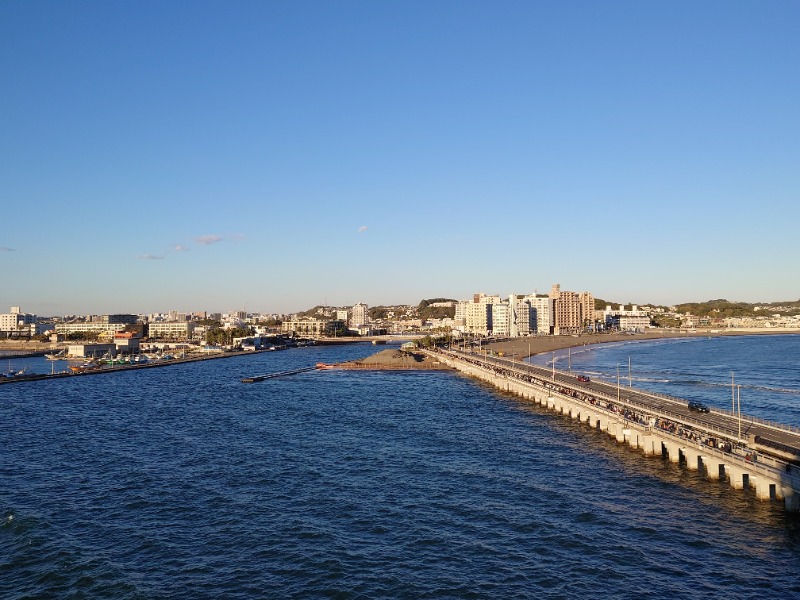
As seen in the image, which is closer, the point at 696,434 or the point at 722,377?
the point at 696,434

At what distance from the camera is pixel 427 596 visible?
2462 cm

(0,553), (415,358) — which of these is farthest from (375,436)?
(415,358)

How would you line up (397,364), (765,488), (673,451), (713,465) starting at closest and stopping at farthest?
(765,488)
(713,465)
(673,451)
(397,364)

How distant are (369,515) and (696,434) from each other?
85.0 ft

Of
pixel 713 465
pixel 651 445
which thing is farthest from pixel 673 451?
pixel 713 465

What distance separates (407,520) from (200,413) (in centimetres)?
4714

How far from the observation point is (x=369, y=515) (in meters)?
34.0

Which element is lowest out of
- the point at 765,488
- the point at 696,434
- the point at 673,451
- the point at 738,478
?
the point at 673,451

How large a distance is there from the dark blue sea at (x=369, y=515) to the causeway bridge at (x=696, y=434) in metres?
1.45

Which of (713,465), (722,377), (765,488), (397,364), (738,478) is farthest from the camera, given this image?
(397,364)

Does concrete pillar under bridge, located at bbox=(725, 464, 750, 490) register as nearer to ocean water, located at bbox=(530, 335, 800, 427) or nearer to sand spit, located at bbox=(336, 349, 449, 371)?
ocean water, located at bbox=(530, 335, 800, 427)

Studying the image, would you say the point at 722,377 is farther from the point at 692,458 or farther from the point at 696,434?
the point at 692,458

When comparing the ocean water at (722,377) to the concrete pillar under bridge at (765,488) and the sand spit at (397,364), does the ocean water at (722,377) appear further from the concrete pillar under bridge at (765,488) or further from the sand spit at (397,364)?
the sand spit at (397,364)

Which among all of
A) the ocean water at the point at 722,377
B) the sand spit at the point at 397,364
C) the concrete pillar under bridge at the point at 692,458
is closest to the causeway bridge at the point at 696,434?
the concrete pillar under bridge at the point at 692,458
